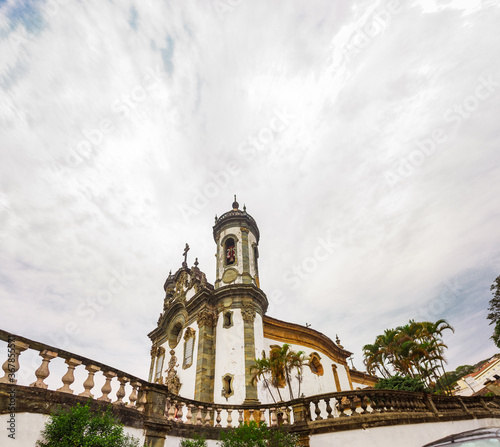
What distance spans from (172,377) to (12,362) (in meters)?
16.5

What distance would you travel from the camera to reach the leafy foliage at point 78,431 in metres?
5.65

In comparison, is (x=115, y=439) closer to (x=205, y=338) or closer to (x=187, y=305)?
(x=205, y=338)

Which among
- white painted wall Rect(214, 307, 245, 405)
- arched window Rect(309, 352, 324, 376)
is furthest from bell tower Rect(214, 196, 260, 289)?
arched window Rect(309, 352, 324, 376)

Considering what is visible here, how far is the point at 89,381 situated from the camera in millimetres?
7262

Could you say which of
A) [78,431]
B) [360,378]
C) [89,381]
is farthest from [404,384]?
[360,378]

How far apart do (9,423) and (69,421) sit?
0.99m

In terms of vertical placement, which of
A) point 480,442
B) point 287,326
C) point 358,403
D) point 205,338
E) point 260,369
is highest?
point 287,326

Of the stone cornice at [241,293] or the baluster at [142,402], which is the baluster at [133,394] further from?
the stone cornice at [241,293]

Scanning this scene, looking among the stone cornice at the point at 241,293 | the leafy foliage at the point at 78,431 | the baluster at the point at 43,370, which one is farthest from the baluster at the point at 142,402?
the stone cornice at the point at 241,293

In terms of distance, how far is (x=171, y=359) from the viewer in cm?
2180

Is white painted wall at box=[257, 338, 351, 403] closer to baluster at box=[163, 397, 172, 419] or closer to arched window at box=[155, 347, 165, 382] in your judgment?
baluster at box=[163, 397, 172, 419]

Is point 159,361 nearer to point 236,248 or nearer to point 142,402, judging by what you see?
point 236,248

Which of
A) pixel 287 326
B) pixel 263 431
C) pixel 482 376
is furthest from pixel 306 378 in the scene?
pixel 482 376

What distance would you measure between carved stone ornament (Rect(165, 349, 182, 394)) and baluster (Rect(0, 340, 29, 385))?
15.7 meters
